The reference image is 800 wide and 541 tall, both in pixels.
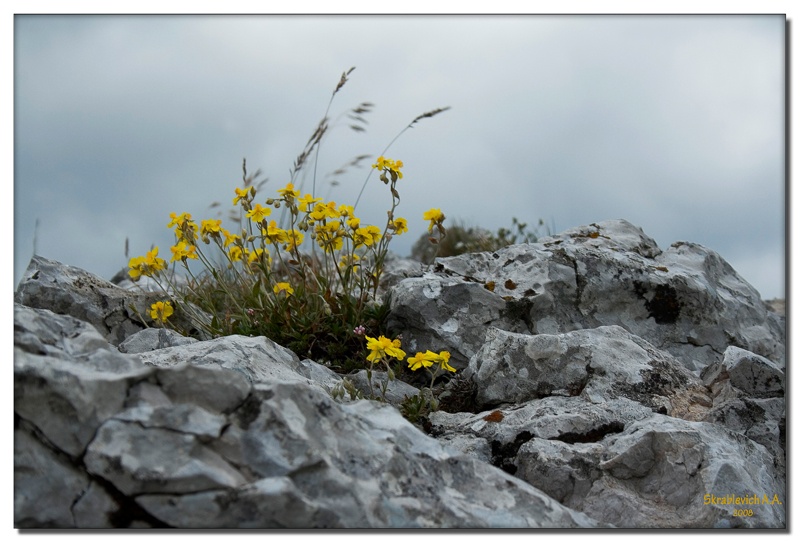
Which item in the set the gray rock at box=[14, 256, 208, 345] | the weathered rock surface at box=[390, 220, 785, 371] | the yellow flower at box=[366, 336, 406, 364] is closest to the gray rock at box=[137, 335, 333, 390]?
the yellow flower at box=[366, 336, 406, 364]

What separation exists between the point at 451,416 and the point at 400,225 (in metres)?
1.72

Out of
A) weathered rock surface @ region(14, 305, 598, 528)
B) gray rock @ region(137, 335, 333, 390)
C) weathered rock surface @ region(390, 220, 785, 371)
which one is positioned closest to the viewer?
weathered rock surface @ region(14, 305, 598, 528)

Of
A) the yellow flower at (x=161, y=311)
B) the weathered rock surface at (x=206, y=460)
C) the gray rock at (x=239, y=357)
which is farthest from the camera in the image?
the yellow flower at (x=161, y=311)

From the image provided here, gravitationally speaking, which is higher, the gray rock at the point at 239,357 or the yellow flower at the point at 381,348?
the yellow flower at the point at 381,348

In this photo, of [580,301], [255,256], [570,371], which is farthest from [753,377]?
[255,256]

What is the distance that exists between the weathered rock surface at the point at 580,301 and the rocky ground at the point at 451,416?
0.6 inches

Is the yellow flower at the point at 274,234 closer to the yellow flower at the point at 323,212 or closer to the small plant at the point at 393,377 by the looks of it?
the yellow flower at the point at 323,212

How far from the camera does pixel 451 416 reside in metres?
4.57

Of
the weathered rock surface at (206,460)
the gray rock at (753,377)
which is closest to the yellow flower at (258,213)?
the weathered rock surface at (206,460)

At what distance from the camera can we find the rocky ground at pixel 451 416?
9.29 ft

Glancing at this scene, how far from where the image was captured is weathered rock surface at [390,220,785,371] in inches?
221

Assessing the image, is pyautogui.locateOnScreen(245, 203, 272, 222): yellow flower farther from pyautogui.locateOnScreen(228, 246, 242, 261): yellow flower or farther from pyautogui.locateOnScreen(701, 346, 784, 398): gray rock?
pyautogui.locateOnScreen(701, 346, 784, 398): gray rock

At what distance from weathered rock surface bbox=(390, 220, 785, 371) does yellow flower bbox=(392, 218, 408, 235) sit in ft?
1.23

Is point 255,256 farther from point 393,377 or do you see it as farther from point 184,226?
point 393,377
